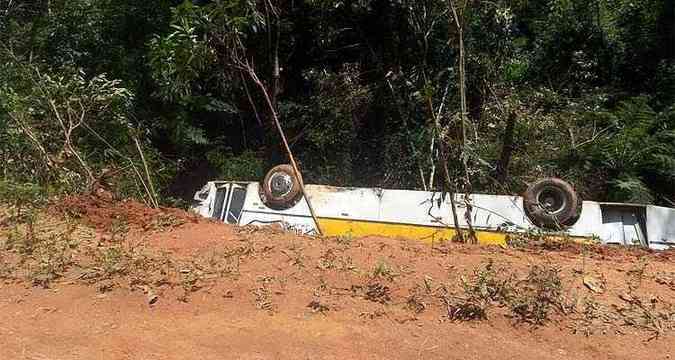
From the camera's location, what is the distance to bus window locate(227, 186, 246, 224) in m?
9.30

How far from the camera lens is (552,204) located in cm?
820

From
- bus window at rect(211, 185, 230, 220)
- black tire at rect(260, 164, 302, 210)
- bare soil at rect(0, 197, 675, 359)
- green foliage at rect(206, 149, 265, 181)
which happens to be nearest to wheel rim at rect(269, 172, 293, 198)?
black tire at rect(260, 164, 302, 210)

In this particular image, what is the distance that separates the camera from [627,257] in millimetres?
5992

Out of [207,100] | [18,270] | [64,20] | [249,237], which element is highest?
[64,20]

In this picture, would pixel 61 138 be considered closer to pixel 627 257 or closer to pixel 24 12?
pixel 24 12

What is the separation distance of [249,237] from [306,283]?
1.20 m

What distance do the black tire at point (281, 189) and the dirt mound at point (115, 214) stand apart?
1868mm

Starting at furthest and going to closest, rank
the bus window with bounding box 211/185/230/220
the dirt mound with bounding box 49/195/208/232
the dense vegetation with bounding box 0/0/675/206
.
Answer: the bus window with bounding box 211/185/230/220 → the dense vegetation with bounding box 0/0/675/206 → the dirt mound with bounding box 49/195/208/232

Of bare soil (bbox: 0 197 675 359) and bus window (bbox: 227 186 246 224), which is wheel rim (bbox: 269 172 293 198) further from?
bare soil (bbox: 0 197 675 359)

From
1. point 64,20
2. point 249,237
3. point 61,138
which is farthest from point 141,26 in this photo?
point 249,237

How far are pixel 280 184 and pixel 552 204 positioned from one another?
3337mm

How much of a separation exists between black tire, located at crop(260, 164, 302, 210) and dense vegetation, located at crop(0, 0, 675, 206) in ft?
4.20

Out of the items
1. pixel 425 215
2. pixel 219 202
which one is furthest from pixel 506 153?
pixel 219 202

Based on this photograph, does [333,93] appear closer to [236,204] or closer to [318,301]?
[236,204]
